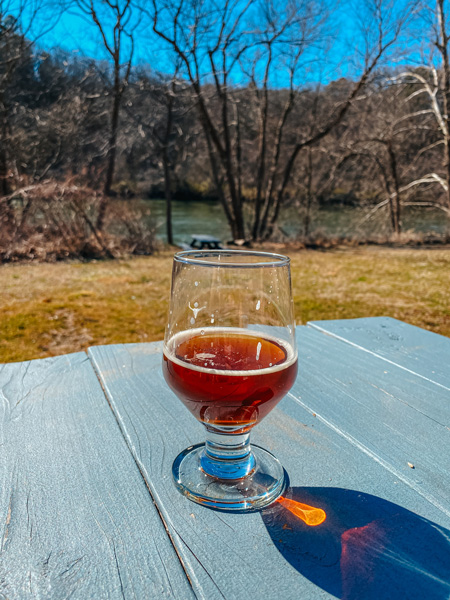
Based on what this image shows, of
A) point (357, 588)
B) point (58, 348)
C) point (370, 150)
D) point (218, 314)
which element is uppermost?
point (370, 150)

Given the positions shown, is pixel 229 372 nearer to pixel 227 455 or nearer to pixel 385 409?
pixel 227 455

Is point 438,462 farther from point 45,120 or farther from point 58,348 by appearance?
point 45,120

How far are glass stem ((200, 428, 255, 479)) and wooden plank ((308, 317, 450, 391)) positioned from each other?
2.19ft

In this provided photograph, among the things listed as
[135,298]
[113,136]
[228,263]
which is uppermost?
[113,136]

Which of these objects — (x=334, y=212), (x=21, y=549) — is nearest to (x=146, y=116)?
(x=334, y=212)

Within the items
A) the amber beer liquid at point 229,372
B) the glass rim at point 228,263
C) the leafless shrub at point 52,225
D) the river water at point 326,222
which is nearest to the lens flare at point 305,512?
the amber beer liquid at point 229,372

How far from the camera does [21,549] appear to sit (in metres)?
0.61

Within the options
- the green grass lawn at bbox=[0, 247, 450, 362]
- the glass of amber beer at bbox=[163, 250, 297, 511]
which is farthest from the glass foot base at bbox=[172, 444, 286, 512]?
the green grass lawn at bbox=[0, 247, 450, 362]

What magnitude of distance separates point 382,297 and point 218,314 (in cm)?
597

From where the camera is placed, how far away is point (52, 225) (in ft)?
31.2

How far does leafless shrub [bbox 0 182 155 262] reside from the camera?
8.95m

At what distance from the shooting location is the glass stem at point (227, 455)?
2.46 ft

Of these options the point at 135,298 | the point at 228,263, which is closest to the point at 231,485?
the point at 228,263

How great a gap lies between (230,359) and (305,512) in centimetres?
26
